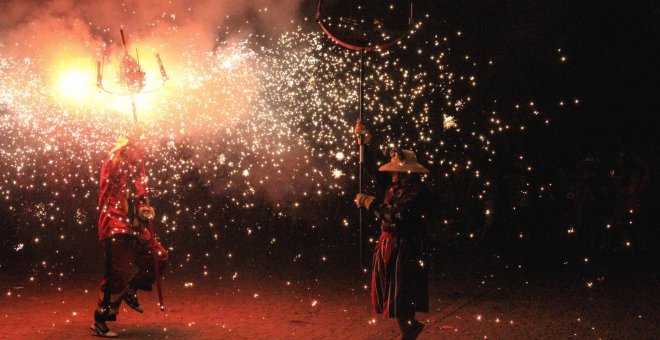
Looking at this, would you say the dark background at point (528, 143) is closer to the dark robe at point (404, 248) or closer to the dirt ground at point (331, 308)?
the dirt ground at point (331, 308)

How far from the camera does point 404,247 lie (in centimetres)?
522

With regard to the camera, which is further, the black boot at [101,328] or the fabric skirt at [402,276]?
the black boot at [101,328]

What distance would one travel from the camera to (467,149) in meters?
11.2

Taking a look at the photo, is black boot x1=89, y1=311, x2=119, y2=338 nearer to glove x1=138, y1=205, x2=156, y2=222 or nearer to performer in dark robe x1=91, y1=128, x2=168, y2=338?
performer in dark robe x1=91, y1=128, x2=168, y2=338

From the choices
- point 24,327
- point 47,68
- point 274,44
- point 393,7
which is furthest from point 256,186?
point 24,327

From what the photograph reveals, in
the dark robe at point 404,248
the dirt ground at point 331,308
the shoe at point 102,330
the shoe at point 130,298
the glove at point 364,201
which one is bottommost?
the dirt ground at point 331,308

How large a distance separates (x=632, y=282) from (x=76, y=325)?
6465 millimetres

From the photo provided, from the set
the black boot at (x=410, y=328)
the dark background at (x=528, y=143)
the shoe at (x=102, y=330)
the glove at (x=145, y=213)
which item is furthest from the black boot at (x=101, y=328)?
the dark background at (x=528, y=143)

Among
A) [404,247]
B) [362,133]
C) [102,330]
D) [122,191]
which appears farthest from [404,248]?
[102,330]

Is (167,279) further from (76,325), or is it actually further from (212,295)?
(76,325)

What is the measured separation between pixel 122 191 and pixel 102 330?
1201 millimetres

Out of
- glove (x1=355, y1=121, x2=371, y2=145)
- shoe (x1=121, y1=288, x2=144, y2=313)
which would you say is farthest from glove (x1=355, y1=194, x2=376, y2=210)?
shoe (x1=121, y1=288, x2=144, y2=313)

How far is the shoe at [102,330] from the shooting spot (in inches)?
219

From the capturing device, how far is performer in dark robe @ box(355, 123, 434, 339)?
204 inches
